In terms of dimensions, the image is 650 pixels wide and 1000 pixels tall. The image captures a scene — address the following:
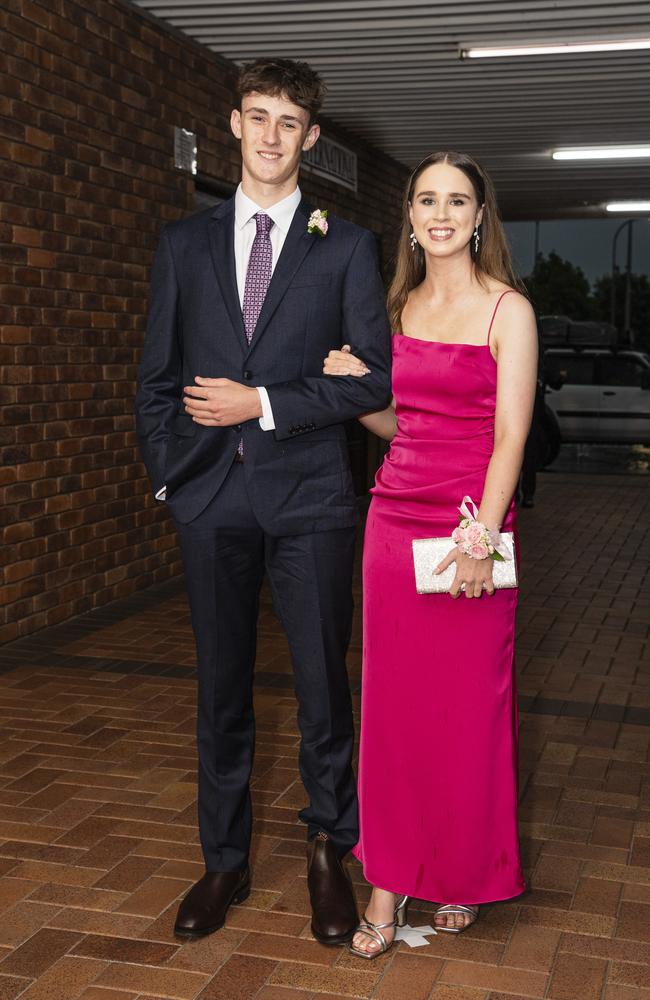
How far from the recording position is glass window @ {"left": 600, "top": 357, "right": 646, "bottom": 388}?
18594 millimetres

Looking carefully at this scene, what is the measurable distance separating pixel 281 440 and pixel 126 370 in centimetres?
481

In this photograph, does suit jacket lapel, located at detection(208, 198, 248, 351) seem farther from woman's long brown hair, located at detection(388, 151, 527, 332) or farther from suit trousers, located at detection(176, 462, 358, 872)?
woman's long brown hair, located at detection(388, 151, 527, 332)

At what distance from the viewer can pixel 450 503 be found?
3.14m

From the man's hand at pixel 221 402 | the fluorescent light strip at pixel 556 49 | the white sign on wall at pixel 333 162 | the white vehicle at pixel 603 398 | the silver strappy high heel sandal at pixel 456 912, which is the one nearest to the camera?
the man's hand at pixel 221 402

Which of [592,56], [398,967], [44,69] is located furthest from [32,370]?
[592,56]

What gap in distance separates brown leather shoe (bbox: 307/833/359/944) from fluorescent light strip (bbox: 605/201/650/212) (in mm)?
15824

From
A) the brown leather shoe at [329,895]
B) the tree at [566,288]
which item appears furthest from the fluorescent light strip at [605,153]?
the tree at [566,288]

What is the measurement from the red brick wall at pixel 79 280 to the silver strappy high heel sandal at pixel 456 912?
3.67 meters

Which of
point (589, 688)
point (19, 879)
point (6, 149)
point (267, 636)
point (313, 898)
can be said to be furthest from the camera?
point (267, 636)

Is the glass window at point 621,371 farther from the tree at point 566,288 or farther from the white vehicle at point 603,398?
the tree at point 566,288

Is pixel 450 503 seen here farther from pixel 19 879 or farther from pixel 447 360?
pixel 19 879

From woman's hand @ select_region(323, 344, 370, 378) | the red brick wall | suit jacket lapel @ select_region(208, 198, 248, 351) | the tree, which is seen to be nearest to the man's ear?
suit jacket lapel @ select_region(208, 198, 248, 351)

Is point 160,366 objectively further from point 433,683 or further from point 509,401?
point 433,683

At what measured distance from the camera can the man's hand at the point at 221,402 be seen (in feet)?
9.58
